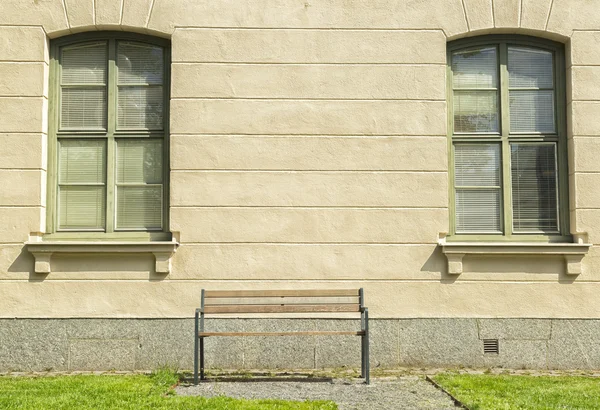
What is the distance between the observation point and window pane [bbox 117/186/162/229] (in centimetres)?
845

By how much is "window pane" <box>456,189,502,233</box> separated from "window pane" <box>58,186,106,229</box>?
424cm

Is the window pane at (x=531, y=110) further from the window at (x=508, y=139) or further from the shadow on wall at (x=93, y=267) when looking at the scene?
the shadow on wall at (x=93, y=267)

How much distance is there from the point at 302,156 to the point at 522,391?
11.4ft

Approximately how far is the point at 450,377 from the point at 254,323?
225 centimetres

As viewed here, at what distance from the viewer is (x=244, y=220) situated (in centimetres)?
823

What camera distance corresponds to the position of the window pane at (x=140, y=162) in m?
8.51

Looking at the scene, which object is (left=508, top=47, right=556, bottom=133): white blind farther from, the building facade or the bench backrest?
the bench backrest

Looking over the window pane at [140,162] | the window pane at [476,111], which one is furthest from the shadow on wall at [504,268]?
the window pane at [140,162]

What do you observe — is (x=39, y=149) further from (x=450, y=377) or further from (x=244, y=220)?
(x=450, y=377)

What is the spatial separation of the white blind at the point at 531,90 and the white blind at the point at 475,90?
213 millimetres

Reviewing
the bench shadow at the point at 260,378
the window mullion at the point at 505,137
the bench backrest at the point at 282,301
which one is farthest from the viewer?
the window mullion at the point at 505,137

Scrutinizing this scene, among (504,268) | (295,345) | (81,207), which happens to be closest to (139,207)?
(81,207)

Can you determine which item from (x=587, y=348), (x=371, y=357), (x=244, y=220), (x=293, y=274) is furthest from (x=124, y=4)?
(x=587, y=348)

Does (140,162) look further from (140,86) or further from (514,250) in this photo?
(514,250)
